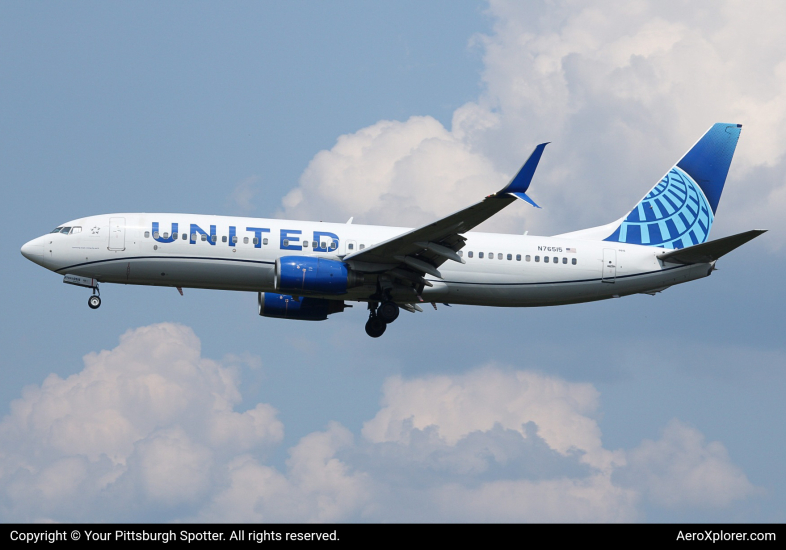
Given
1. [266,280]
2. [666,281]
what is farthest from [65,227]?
[666,281]

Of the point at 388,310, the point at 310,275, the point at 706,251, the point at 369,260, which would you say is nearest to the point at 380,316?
the point at 388,310

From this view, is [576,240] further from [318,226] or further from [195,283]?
[195,283]

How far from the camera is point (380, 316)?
43906mm

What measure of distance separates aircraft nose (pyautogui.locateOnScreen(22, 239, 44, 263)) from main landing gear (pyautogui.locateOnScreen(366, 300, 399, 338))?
1363 cm

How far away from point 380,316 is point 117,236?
1117 cm

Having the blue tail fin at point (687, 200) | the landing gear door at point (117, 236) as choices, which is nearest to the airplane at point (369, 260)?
the landing gear door at point (117, 236)

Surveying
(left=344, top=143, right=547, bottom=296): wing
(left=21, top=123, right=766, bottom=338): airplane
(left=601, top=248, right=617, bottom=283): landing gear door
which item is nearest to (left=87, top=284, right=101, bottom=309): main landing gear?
(left=21, top=123, right=766, bottom=338): airplane

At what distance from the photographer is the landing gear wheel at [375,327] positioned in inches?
1754

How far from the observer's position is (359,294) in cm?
4397

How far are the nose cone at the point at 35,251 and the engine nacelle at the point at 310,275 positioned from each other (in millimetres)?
9642

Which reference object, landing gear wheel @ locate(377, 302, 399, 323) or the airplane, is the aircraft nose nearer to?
the airplane

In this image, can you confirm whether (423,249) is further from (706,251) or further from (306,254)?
(706,251)

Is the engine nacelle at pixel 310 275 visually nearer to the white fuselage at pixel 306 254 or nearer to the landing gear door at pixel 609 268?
the white fuselage at pixel 306 254

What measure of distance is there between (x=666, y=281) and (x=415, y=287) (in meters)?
11.2
